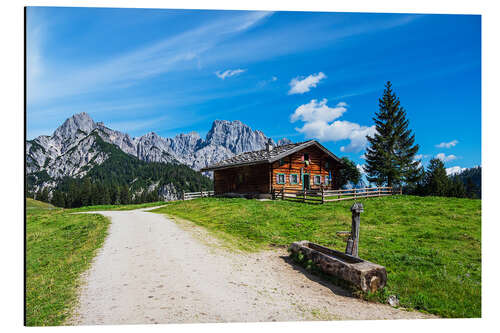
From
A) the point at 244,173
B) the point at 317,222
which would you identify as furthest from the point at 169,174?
the point at 317,222

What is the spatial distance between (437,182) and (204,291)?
42.2 metres

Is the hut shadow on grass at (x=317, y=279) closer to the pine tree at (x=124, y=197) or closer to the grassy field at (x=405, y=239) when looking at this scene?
the grassy field at (x=405, y=239)

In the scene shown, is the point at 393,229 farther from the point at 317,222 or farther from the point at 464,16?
the point at 464,16

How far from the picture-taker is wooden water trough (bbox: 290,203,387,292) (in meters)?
5.64

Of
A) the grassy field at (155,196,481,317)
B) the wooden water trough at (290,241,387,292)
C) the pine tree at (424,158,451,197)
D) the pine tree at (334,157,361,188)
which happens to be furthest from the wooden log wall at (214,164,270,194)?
the pine tree at (424,158,451,197)

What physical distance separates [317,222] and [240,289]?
9.19 m

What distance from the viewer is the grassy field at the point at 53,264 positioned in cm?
483

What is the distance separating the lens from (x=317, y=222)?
14242 millimetres

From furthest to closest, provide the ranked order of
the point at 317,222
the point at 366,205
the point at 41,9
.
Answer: the point at 366,205 → the point at 317,222 → the point at 41,9

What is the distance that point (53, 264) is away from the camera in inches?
310

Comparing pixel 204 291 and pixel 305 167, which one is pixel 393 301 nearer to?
pixel 204 291

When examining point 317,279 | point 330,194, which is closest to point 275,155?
point 330,194

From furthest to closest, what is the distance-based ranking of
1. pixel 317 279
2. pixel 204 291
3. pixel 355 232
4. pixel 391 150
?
pixel 391 150 < pixel 355 232 < pixel 317 279 < pixel 204 291

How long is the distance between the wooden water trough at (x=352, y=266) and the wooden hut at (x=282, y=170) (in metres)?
16.1
